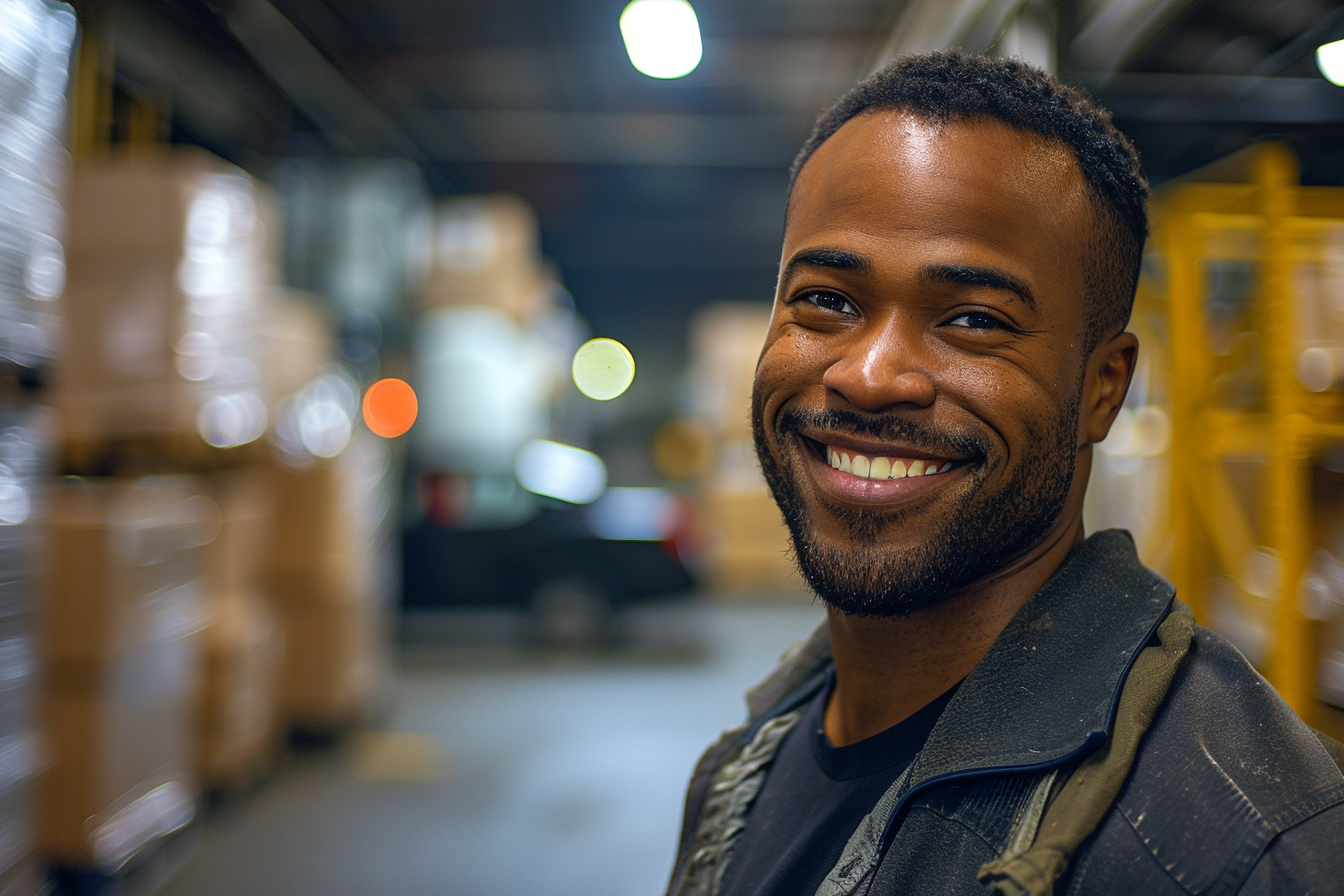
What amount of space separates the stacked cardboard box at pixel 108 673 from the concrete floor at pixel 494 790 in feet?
1.39

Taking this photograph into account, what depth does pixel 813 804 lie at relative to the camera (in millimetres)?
1148

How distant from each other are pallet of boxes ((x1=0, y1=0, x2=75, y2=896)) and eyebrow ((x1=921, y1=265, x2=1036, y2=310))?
2.15 meters

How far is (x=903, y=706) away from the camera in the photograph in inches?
43.3

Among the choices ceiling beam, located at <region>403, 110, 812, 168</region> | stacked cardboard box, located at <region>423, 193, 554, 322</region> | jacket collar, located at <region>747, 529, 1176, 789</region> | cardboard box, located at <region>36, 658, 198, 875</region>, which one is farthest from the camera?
ceiling beam, located at <region>403, 110, 812, 168</region>

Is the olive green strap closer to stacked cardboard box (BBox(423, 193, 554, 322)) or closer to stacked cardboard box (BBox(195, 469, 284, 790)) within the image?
stacked cardboard box (BBox(195, 469, 284, 790))

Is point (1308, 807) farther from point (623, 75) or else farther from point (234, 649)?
point (623, 75)

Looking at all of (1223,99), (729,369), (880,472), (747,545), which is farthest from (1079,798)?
(729,369)

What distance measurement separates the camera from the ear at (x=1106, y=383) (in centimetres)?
107

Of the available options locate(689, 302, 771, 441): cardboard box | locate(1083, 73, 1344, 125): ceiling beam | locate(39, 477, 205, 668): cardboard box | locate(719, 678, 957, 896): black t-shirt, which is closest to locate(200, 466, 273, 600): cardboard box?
locate(39, 477, 205, 668): cardboard box

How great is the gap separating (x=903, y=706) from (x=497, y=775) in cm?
349

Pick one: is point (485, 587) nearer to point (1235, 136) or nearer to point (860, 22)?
point (860, 22)

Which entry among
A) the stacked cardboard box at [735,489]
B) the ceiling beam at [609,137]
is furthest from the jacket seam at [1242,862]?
the stacked cardboard box at [735,489]

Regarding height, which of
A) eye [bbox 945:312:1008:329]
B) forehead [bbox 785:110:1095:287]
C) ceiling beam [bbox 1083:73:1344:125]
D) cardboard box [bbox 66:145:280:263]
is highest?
ceiling beam [bbox 1083:73:1344:125]

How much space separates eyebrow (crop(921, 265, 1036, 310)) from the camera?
978mm
